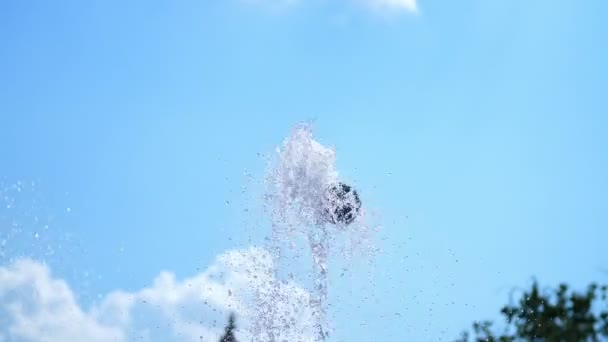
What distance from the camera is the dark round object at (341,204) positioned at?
27361mm

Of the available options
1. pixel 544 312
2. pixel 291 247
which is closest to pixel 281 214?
pixel 291 247

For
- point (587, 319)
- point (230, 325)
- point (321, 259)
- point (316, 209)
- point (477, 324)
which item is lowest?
point (587, 319)

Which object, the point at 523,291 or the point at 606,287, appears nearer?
the point at 606,287

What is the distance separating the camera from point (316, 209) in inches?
1118

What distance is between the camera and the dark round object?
1077 inches

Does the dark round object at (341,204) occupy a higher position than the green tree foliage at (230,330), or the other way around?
the green tree foliage at (230,330)

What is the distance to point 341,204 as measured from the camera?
2739 cm

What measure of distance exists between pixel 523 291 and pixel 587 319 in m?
2.78

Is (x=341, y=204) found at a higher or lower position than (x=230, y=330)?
lower

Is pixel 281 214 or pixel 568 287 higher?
pixel 281 214

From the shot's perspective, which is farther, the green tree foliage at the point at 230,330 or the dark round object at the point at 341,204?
the green tree foliage at the point at 230,330

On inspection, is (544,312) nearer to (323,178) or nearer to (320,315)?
(320,315)

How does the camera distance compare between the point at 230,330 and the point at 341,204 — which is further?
the point at 230,330

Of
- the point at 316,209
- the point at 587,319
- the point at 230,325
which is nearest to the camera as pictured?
the point at 587,319
